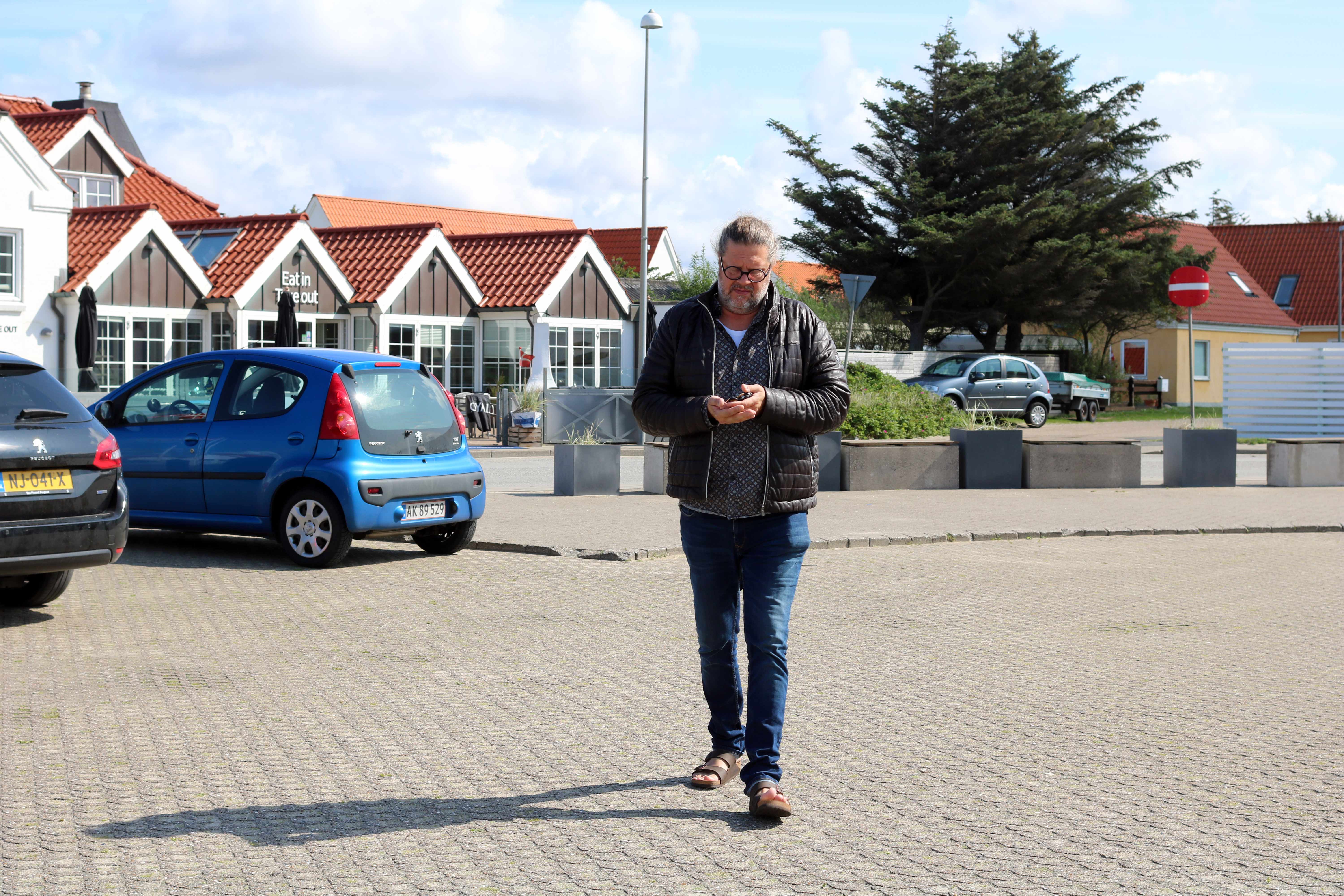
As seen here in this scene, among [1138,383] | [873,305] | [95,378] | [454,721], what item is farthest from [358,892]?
[1138,383]

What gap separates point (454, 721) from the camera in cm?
632

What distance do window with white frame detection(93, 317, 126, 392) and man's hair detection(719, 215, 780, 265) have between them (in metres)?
28.4

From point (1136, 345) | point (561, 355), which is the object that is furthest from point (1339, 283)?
point (561, 355)

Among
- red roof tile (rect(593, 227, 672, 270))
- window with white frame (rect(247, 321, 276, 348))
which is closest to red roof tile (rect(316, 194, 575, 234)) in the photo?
red roof tile (rect(593, 227, 672, 270))

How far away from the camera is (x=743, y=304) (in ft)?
16.8

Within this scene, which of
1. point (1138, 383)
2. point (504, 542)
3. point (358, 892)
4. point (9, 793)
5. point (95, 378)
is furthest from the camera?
point (1138, 383)

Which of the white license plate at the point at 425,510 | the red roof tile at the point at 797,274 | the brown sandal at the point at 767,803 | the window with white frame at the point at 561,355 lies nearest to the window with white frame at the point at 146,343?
the window with white frame at the point at 561,355

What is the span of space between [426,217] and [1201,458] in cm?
6242

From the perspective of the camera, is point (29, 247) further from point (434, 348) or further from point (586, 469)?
point (586, 469)

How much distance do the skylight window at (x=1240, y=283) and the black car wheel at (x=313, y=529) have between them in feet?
185

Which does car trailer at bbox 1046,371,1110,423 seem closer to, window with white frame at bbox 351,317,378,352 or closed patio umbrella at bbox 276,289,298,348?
window with white frame at bbox 351,317,378,352

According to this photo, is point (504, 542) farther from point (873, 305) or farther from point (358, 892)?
point (873, 305)

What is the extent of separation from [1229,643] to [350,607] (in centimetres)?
525

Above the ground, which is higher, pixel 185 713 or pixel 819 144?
pixel 819 144
